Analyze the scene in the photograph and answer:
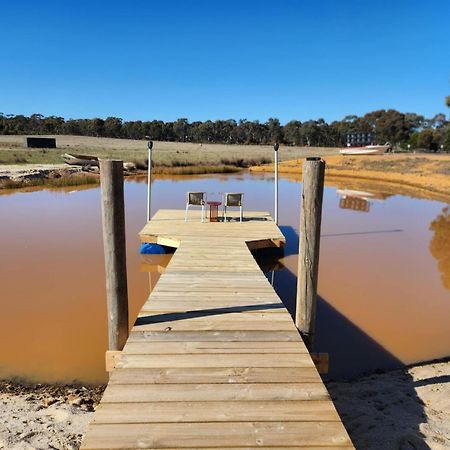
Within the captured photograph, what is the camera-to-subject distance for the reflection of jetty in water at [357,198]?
59.5 feet

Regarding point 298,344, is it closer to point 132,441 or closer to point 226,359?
point 226,359

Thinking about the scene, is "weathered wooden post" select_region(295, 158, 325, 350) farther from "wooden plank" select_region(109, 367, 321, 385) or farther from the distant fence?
the distant fence

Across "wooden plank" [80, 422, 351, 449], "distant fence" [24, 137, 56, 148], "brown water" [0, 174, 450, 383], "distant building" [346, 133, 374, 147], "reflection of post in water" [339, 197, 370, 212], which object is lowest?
"brown water" [0, 174, 450, 383]

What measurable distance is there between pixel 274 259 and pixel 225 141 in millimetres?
95314

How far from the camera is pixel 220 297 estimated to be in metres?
4.88

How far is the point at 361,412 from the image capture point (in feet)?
12.8

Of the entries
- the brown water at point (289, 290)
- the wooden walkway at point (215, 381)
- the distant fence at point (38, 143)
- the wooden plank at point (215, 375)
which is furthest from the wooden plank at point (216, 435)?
the distant fence at point (38, 143)

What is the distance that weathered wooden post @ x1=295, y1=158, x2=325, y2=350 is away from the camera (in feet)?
13.4

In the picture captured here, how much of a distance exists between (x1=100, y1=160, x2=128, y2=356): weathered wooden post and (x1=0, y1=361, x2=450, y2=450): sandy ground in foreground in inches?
27.7

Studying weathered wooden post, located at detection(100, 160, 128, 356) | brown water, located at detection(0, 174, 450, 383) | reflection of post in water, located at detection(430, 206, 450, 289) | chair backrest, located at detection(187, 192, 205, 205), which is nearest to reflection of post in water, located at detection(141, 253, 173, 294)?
brown water, located at detection(0, 174, 450, 383)

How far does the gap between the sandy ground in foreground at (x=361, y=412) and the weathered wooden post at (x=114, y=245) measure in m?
0.70

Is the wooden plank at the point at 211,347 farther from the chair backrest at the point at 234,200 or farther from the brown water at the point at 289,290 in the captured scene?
the chair backrest at the point at 234,200

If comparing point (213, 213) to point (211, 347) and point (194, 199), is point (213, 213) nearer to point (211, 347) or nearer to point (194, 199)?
point (194, 199)

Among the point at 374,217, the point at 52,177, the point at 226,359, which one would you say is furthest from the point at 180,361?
the point at 52,177
